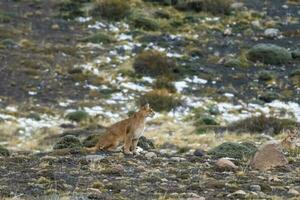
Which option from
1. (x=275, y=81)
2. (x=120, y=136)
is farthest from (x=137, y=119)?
(x=275, y=81)

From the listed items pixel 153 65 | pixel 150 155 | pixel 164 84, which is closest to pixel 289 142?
pixel 150 155

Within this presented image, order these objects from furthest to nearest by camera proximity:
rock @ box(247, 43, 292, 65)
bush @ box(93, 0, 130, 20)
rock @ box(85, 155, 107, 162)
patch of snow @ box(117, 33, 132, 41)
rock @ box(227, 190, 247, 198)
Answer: bush @ box(93, 0, 130, 20)
patch of snow @ box(117, 33, 132, 41)
rock @ box(247, 43, 292, 65)
rock @ box(85, 155, 107, 162)
rock @ box(227, 190, 247, 198)

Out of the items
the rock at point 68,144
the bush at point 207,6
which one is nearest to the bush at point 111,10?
the bush at point 207,6

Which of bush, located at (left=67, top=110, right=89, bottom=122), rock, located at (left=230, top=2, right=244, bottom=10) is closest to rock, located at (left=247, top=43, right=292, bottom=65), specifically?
rock, located at (left=230, top=2, right=244, bottom=10)

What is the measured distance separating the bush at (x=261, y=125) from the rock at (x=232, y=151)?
25.1 ft

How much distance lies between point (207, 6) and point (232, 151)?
3044 centimetres

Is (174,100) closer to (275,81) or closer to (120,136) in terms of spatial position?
(275,81)

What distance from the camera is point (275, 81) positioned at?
106ft

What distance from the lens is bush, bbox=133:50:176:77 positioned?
3256 cm

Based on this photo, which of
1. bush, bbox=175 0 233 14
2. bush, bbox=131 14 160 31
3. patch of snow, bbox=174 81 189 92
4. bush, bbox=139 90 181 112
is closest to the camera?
bush, bbox=139 90 181 112

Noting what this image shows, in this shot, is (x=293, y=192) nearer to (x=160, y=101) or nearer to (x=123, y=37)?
(x=160, y=101)

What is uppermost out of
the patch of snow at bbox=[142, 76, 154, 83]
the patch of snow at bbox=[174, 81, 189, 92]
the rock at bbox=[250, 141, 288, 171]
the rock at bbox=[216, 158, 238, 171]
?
the rock at bbox=[250, 141, 288, 171]

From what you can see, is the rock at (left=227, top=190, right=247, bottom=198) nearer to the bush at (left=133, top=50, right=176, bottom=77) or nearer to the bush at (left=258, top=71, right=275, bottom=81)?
the bush at (left=133, top=50, right=176, bottom=77)

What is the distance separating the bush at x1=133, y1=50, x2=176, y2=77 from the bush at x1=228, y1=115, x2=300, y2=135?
30.2 feet
